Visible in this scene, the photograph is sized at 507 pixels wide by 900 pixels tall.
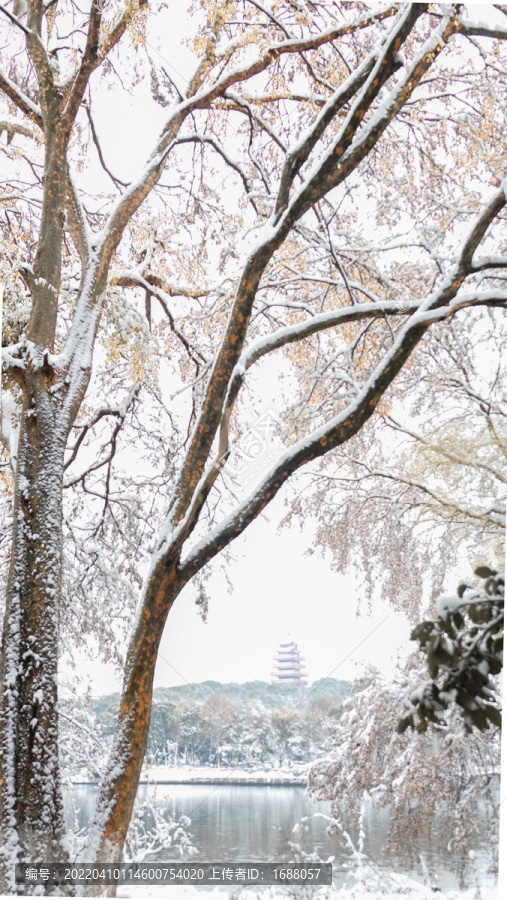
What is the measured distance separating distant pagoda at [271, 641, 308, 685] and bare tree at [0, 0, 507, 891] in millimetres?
451

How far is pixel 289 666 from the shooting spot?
2.32 metres

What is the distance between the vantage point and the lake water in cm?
210

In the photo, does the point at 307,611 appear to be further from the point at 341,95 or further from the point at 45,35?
the point at 45,35

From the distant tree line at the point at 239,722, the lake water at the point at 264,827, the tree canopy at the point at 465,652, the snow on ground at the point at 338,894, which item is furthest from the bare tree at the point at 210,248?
the tree canopy at the point at 465,652

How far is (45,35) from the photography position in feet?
8.34

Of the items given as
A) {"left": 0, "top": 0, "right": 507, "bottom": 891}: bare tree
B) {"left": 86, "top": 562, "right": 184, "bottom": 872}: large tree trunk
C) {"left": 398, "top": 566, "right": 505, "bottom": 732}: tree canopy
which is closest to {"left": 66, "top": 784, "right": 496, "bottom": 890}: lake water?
{"left": 86, "top": 562, "right": 184, "bottom": 872}: large tree trunk

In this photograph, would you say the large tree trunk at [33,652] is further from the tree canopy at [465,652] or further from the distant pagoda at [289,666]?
the tree canopy at [465,652]

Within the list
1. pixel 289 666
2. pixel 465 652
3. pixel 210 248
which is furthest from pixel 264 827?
pixel 210 248

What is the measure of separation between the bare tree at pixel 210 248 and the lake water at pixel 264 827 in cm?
43

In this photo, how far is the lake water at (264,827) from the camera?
210 centimetres

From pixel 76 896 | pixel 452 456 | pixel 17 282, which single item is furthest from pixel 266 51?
pixel 76 896

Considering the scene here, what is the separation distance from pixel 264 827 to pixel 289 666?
466 millimetres

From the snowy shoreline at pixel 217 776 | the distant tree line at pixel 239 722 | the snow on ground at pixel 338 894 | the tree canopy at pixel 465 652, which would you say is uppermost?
the tree canopy at pixel 465 652

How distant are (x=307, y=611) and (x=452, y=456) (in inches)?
28.5
